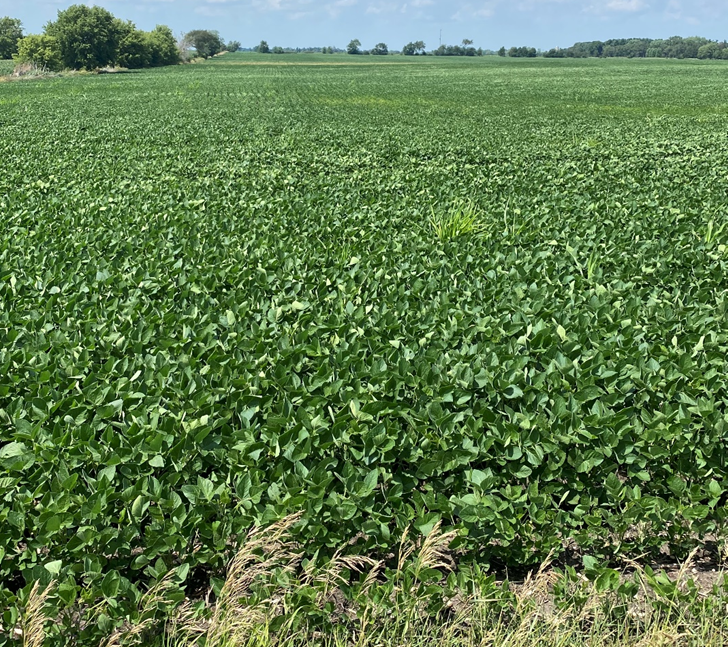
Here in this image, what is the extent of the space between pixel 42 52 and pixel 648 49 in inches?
5340

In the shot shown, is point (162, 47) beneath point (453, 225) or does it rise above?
above

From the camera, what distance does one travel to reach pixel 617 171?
11.5m

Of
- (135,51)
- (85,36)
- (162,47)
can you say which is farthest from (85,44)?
(162,47)

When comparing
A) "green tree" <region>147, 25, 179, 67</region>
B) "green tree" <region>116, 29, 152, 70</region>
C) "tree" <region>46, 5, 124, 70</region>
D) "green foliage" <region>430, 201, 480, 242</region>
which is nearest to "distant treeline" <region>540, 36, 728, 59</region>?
"green tree" <region>147, 25, 179, 67</region>

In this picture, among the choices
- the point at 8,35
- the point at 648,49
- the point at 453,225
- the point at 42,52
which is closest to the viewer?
the point at 453,225

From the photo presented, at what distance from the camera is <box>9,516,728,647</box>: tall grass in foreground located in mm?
2240

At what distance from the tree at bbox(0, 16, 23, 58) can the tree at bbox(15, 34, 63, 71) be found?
4501 cm

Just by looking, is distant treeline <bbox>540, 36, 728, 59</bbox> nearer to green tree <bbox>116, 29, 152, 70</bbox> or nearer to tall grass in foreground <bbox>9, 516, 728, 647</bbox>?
green tree <bbox>116, 29, 152, 70</bbox>

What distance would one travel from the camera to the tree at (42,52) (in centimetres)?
7588

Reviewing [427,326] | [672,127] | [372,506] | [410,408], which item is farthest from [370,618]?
[672,127]

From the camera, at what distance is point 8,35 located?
115 meters

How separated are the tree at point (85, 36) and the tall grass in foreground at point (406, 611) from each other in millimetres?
90434

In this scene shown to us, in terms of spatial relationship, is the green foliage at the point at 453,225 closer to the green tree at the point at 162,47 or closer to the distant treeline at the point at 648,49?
the green tree at the point at 162,47

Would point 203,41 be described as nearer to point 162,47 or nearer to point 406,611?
point 162,47
